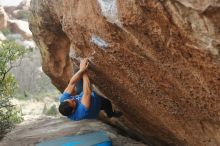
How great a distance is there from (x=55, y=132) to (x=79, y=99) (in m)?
2.16

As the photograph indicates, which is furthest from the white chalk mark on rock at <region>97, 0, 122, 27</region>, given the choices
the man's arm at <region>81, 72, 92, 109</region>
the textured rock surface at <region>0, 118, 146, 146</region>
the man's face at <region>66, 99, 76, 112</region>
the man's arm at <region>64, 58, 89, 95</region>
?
the textured rock surface at <region>0, 118, 146, 146</region>

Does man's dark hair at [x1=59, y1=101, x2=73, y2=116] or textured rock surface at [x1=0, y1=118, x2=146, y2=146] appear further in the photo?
textured rock surface at [x1=0, y1=118, x2=146, y2=146]

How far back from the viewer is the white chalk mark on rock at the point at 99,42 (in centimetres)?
558

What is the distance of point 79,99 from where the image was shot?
6.84 m

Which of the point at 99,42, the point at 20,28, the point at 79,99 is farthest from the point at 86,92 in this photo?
the point at 20,28

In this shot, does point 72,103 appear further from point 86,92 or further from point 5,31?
point 5,31

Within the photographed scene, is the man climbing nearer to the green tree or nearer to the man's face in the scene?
the man's face

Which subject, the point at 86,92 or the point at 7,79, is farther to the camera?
the point at 7,79

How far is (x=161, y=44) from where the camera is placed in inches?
175

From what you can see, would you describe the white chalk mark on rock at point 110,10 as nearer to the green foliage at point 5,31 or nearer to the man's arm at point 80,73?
the man's arm at point 80,73

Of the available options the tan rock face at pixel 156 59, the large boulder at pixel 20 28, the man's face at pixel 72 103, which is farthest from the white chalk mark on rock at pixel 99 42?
the large boulder at pixel 20 28

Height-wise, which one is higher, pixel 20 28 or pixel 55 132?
pixel 20 28

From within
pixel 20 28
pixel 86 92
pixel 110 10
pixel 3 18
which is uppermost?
pixel 3 18

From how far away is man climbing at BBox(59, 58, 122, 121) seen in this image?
662 centimetres
